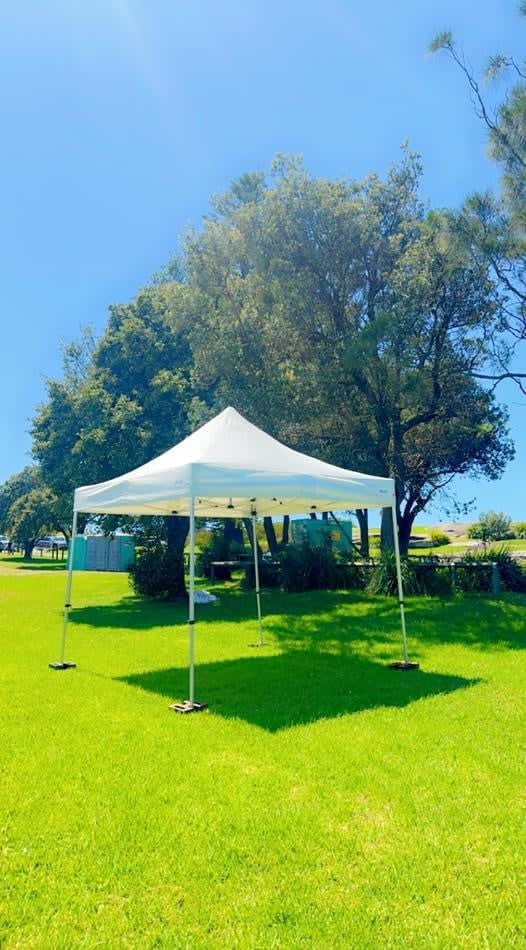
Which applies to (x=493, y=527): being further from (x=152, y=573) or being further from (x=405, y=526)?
(x=152, y=573)

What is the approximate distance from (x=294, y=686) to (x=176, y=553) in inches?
429

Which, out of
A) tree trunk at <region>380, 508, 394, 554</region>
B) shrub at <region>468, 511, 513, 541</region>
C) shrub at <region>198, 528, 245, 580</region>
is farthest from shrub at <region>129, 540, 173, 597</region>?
shrub at <region>468, 511, 513, 541</region>

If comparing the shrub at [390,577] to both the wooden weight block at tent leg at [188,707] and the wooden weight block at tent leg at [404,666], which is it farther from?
the wooden weight block at tent leg at [188,707]

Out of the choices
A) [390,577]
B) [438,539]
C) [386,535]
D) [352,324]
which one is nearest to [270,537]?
[386,535]

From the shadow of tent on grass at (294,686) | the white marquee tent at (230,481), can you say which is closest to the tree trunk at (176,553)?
the white marquee tent at (230,481)

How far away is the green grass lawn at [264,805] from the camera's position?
2531 mm

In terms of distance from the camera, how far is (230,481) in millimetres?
6531

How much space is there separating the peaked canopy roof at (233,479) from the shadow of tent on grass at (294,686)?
2.01 meters

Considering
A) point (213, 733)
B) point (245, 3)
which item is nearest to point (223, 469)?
point (213, 733)

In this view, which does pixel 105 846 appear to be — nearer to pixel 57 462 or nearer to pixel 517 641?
pixel 517 641

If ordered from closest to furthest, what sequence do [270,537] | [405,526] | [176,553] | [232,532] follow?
[176,553] → [405,526] → [270,537] → [232,532]

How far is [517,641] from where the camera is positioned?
9227 millimetres

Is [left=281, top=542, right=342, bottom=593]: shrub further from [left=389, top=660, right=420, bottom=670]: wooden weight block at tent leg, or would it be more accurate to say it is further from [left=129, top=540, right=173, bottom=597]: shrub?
[left=389, top=660, right=420, bottom=670]: wooden weight block at tent leg

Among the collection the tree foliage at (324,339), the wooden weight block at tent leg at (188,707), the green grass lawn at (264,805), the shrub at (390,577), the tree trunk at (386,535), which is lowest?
the green grass lawn at (264,805)
